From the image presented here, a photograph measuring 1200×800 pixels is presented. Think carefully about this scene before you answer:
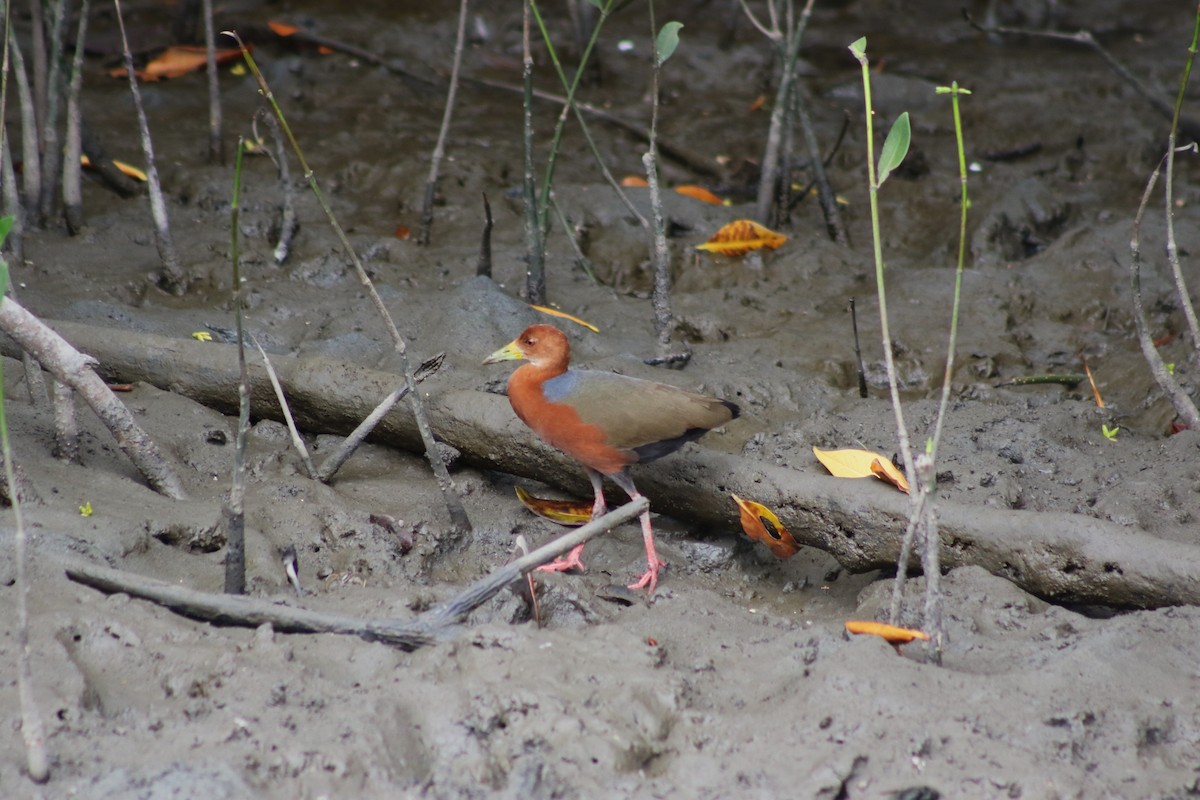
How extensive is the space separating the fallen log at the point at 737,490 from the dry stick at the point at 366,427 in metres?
0.27

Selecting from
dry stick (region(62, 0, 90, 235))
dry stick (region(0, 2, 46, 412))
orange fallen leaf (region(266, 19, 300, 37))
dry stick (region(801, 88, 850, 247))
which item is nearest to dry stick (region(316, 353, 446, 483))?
dry stick (region(0, 2, 46, 412))

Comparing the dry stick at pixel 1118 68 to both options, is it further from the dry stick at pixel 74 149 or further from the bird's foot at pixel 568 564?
the dry stick at pixel 74 149

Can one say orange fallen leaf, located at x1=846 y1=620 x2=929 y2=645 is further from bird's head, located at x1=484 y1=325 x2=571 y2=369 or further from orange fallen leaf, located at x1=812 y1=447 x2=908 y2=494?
bird's head, located at x1=484 y1=325 x2=571 y2=369

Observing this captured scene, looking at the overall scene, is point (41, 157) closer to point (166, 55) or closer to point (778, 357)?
point (166, 55)

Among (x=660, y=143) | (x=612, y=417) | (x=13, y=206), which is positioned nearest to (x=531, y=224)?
(x=612, y=417)

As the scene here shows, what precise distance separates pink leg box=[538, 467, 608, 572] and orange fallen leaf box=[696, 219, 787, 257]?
2.34 m

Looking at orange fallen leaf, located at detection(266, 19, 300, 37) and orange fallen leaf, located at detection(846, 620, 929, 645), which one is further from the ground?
orange fallen leaf, located at detection(846, 620, 929, 645)

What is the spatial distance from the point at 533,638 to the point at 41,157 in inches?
174

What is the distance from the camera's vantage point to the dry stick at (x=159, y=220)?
517 centimetres

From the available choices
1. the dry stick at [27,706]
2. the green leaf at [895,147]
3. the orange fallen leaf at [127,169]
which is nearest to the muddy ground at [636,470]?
the dry stick at [27,706]

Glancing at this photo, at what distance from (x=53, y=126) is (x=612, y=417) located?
3.44 metres

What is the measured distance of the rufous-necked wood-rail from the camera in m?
4.06

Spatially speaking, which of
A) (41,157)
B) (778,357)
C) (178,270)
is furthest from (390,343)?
(41,157)

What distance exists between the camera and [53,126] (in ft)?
18.6
